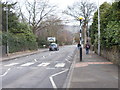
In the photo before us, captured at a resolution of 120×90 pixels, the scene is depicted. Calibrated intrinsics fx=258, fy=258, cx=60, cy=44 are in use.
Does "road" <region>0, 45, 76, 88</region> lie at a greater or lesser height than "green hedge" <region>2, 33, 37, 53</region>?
lesser

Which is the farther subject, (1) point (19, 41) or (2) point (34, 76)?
(1) point (19, 41)

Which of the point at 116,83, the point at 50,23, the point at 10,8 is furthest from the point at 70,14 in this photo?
the point at 116,83

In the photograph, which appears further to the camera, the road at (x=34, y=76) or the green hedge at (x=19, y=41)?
the green hedge at (x=19, y=41)

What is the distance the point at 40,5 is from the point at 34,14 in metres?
2.49

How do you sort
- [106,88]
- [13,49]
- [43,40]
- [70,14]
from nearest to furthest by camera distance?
1. [106,88]
2. [13,49]
3. [70,14]
4. [43,40]

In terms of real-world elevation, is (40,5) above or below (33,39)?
above

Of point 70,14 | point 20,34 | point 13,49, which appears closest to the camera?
point 13,49

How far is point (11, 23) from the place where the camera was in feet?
135

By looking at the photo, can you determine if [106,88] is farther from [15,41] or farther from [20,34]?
[20,34]

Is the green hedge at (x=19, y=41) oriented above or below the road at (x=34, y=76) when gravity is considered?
above

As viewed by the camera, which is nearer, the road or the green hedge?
the road

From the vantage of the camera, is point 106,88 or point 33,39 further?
point 33,39

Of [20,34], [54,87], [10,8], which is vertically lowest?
[54,87]

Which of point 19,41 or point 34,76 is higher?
point 19,41
